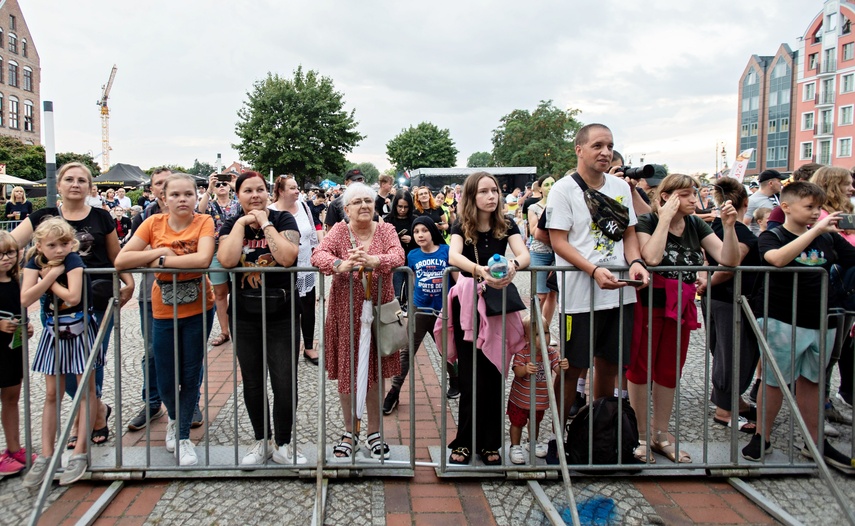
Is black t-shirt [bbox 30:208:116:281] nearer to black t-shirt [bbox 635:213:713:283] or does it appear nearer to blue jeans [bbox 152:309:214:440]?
blue jeans [bbox 152:309:214:440]

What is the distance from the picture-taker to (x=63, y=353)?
11.9ft

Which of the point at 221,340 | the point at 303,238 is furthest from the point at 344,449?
the point at 221,340

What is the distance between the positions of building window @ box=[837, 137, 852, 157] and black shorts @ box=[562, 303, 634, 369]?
6307 cm

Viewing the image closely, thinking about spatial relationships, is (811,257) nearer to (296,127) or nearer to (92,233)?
(92,233)

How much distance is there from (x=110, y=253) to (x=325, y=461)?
2062mm

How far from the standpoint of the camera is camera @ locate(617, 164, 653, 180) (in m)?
3.87

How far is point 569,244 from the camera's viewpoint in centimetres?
356

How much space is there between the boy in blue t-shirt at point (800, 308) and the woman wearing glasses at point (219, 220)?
13.7ft

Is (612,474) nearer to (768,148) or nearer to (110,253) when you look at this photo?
(110,253)

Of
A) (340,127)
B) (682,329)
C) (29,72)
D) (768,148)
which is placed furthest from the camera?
(768,148)

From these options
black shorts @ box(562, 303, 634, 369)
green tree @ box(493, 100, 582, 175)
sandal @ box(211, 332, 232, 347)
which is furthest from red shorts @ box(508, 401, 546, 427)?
green tree @ box(493, 100, 582, 175)

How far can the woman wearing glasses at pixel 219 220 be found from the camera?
19.3ft

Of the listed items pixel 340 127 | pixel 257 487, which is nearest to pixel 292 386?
pixel 257 487

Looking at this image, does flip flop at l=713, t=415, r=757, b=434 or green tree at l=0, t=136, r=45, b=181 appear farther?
green tree at l=0, t=136, r=45, b=181
